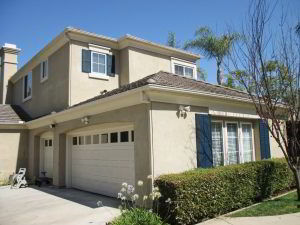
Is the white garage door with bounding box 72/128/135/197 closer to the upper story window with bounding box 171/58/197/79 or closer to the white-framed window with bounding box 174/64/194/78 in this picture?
the upper story window with bounding box 171/58/197/79

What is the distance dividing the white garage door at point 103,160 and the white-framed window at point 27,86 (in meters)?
8.07

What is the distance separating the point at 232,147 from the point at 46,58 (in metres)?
12.4

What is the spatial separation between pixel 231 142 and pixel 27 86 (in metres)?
15.7

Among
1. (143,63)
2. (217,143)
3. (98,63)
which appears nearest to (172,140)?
(217,143)

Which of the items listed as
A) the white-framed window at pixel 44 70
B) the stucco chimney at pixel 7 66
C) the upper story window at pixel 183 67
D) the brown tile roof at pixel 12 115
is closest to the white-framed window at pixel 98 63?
the white-framed window at pixel 44 70

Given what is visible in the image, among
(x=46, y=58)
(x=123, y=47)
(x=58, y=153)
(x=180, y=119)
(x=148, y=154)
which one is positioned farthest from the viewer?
(x=46, y=58)

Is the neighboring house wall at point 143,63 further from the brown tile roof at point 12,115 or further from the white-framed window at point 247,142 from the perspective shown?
the brown tile roof at point 12,115

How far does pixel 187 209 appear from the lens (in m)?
7.06

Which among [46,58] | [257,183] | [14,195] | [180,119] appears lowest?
[14,195]

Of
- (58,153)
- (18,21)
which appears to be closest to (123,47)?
(18,21)

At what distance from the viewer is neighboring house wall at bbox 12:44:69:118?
1462 centimetres

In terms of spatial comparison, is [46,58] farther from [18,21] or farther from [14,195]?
[14,195]

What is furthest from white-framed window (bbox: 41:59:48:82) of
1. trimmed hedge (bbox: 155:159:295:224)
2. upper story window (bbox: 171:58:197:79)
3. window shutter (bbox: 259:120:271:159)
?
window shutter (bbox: 259:120:271:159)

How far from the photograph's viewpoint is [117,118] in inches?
376
